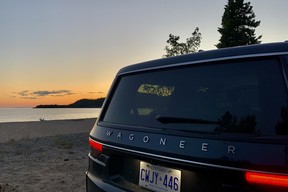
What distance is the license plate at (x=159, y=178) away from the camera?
229 cm

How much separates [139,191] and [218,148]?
2.51ft

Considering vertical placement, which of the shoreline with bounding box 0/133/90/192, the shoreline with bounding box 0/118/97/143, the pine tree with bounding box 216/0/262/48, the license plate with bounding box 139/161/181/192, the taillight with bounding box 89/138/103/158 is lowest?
the shoreline with bounding box 0/118/97/143

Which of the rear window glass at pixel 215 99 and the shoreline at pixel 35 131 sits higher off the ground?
the rear window glass at pixel 215 99

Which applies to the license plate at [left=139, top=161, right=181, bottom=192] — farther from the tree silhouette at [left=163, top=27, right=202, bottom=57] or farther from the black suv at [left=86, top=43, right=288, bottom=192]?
Answer: the tree silhouette at [left=163, top=27, right=202, bottom=57]

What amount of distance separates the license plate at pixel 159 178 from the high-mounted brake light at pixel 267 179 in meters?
0.51

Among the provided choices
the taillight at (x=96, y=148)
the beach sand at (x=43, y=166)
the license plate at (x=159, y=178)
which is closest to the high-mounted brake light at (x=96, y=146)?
the taillight at (x=96, y=148)

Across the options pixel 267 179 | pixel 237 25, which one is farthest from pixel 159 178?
pixel 237 25

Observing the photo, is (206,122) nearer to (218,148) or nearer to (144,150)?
(218,148)

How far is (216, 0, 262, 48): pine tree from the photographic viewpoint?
42.9m

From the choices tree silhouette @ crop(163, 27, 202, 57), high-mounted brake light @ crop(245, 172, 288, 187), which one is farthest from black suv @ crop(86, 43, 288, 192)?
tree silhouette @ crop(163, 27, 202, 57)

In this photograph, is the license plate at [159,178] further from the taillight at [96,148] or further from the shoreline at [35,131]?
the shoreline at [35,131]

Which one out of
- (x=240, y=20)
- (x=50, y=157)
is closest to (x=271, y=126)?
(x=50, y=157)

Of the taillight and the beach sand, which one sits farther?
the beach sand

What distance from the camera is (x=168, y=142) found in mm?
2355
